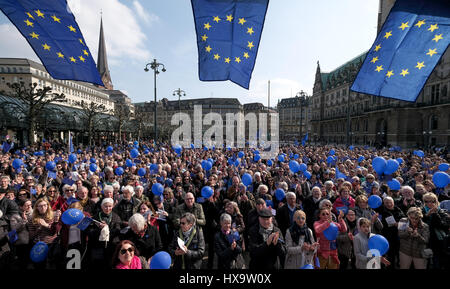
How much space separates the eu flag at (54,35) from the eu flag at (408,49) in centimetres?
659

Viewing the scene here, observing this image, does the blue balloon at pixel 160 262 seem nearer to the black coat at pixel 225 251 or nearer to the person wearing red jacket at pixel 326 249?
the black coat at pixel 225 251

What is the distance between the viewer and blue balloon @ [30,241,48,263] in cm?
356

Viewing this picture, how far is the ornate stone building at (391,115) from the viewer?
120ft

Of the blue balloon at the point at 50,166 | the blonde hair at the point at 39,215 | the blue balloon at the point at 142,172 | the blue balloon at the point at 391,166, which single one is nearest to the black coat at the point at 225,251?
the blonde hair at the point at 39,215

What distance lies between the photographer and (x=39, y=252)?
11.8 feet

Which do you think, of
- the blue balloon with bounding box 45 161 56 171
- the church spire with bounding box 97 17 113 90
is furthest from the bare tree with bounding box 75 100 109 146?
the church spire with bounding box 97 17 113 90

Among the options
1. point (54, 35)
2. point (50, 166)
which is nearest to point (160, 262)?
point (54, 35)

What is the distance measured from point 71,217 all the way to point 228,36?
5358 mm

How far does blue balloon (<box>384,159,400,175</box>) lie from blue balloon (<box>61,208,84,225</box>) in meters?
9.24

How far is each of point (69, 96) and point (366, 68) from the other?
10330cm

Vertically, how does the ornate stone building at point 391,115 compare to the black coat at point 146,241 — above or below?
above

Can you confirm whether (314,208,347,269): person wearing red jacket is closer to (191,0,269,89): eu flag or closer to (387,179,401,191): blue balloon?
(387,179,401,191): blue balloon

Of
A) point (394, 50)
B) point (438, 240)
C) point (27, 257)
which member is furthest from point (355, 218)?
point (27, 257)

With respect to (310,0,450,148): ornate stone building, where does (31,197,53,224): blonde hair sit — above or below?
below
